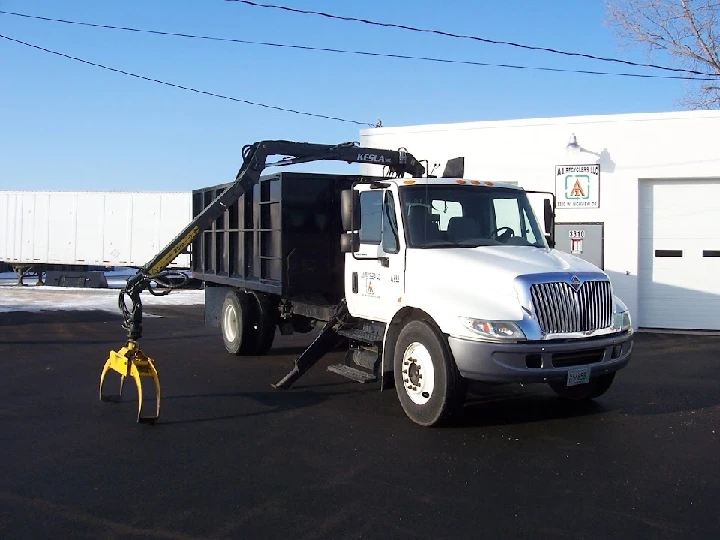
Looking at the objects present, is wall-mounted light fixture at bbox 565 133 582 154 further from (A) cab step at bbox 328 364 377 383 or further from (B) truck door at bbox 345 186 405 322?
(A) cab step at bbox 328 364 377 383

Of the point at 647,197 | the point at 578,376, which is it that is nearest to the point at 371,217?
the point at 578,376

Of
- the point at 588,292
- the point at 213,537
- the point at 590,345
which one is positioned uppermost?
the point at 588,292

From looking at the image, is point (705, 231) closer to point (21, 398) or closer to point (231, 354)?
point (231, 354)

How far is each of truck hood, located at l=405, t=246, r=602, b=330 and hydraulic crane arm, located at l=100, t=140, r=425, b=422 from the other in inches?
116

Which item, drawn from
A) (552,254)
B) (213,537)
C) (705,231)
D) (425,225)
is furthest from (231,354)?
(705,231)

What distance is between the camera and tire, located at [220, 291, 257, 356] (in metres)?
11.6

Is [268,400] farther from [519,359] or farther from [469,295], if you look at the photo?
[519,359]

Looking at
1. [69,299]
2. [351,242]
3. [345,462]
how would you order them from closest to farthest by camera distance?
[345,462], [351,242], [69,299]

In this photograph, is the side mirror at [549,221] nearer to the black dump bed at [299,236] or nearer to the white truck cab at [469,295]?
the white truck cab at [469,295]

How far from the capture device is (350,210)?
805 cm

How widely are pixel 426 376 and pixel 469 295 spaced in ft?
3.06

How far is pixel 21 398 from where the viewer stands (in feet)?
28.3

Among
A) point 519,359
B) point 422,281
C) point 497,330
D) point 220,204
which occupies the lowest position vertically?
point 519,359

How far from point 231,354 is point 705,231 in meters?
10.3
